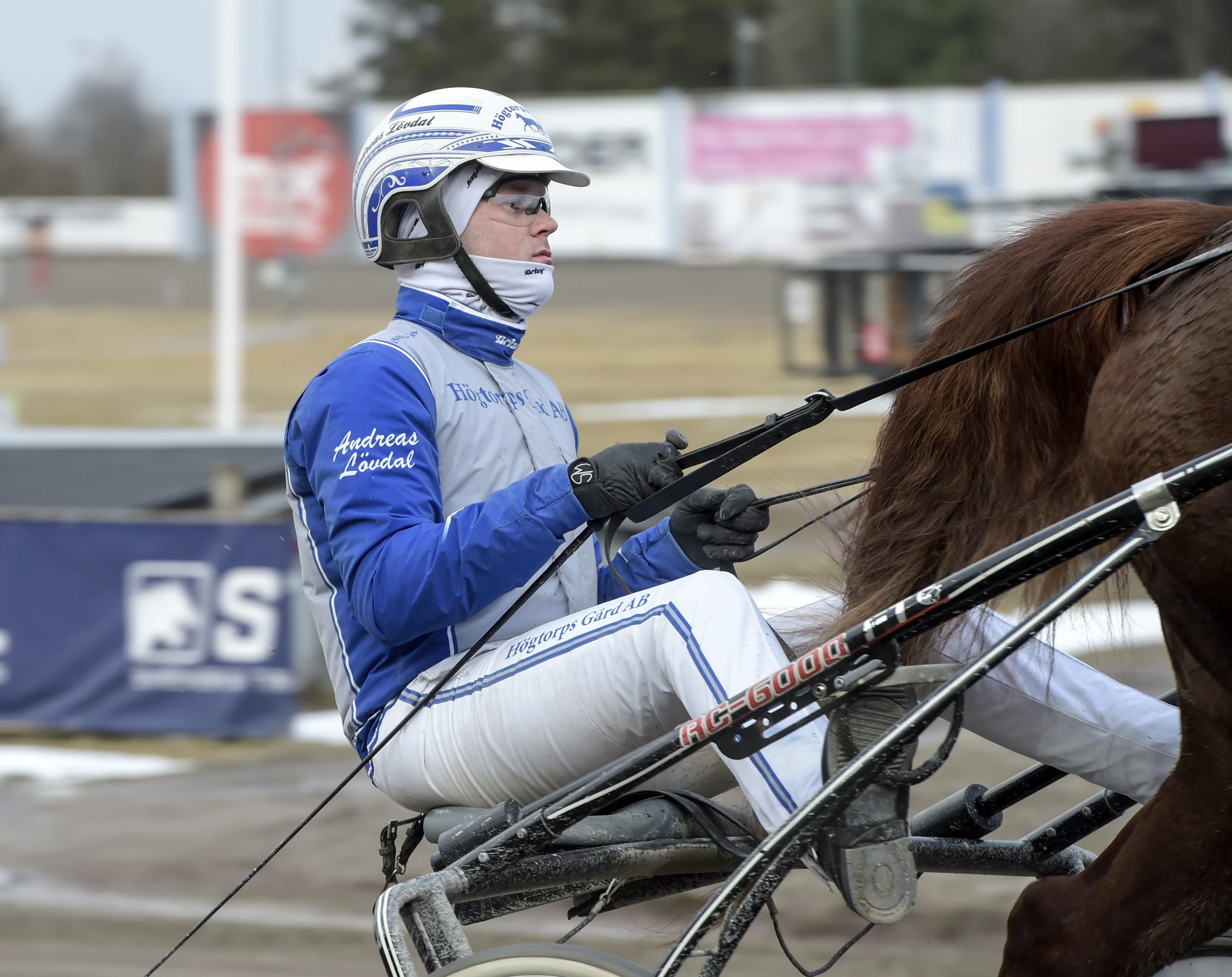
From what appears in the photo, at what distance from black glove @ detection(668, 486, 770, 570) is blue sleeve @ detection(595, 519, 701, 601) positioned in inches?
1.2

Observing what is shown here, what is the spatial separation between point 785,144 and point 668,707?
84.0 ft

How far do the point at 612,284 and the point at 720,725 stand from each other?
23.4 m

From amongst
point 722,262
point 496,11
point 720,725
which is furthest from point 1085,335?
point 496,11

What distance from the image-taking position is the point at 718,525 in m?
2.37

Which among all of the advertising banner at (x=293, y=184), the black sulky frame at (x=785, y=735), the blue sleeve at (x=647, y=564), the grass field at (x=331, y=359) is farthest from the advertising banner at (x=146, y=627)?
the advertising banner at (x=293, y=184)

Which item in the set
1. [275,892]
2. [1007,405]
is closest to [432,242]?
[1007,405]

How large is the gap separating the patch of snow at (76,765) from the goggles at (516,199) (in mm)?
3212

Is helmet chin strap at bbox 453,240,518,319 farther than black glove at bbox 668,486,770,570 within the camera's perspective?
Yes

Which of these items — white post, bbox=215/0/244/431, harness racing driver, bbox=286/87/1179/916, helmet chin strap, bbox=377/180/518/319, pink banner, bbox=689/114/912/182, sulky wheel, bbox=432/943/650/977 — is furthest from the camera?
pink banner, bbox=689/114/912/182

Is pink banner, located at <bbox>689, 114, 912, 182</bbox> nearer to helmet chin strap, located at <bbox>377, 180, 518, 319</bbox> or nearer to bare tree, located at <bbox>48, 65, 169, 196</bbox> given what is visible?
bare tree, located at <bbox>48, 65, 169, 196</bbox>

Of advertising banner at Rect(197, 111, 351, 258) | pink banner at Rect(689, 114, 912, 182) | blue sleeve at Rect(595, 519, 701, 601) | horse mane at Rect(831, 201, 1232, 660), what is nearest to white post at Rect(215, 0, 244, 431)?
blue sleeve at Rect(595, 519, 701, 601)

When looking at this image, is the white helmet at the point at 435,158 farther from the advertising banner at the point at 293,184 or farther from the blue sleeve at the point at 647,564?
the advertising banner at the point at 293,184

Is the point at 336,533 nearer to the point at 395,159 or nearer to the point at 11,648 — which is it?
the point at 395,159

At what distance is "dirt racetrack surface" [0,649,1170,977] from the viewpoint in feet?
11.4
